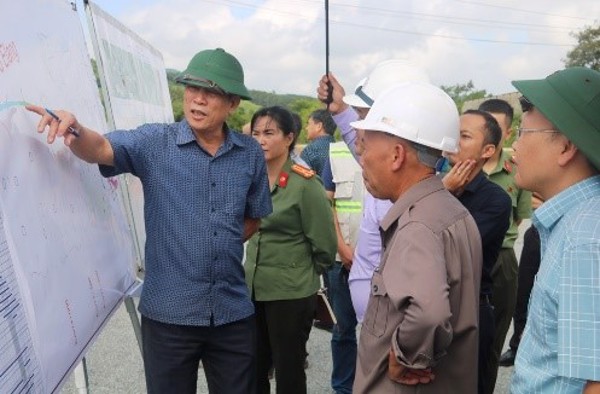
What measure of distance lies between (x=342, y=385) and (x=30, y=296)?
2556 mm

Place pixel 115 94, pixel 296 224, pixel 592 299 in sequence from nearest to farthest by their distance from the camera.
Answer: pixel 592 299
pixel 115 94
pixel 296 224

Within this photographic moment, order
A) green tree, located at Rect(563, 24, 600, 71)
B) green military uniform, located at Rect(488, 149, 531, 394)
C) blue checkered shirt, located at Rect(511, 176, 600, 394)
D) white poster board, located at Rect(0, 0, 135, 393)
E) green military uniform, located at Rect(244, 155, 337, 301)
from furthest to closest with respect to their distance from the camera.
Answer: green tree, located at Rect(563, 24, 600, 71) → green military uniform, located at Rect(488, 149, 531, 394) → green military uniform, located at Rect(244, 155, 337, 301) → white poster board, located at Rect(0, 0, 135, 393) → blue checkered shirt, located at Rect(511, 176, 600, 394)

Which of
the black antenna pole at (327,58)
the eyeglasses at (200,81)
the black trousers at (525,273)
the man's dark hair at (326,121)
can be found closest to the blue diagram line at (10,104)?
the eyeglasses at (200,81)

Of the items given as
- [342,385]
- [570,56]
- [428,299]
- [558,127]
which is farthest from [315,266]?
[570,56]

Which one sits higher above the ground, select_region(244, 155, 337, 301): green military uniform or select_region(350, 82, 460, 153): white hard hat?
select_region(350, 82, 460, 153): white hard hat

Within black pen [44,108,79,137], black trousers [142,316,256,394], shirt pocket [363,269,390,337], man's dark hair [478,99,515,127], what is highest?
black pen [44,108,79,137]

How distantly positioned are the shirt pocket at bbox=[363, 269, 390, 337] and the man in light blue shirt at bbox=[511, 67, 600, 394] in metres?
0.39

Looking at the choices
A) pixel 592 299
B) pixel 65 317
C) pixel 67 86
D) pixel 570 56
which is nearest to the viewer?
pixel 592 299

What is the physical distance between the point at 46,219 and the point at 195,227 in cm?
68

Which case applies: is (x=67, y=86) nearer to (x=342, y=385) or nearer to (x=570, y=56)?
(x=342, y=385)

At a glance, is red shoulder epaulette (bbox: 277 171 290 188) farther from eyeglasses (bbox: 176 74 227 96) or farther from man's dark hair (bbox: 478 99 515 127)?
man's dark hair (bbox: 478 99 515 127)

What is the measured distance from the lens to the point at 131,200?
2.60m

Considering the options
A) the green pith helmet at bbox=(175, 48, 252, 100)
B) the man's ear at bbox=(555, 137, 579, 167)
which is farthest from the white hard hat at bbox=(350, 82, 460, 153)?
the green pith helmet at bbox=(175, 48, 252, 100)

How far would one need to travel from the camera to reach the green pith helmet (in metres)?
2.15
